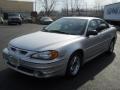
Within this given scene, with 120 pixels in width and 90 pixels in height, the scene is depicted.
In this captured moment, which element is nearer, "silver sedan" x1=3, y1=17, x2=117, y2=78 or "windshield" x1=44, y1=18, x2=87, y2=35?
"silver sedan" x1=3, y1=17, x2=117, y2=78

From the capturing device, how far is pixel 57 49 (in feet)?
14.9

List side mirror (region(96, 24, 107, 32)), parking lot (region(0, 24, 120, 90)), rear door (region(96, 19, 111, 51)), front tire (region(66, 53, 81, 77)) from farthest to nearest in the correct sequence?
rear door (region(96, 19, 111, 51)) < side mirror (region(96, 24, 107, 32)) < front tire (region(66, 53, 81, 77)) < parking lot (region(0, 24, 120, 90))

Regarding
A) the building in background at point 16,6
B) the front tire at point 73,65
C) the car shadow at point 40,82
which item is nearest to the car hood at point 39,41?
the front tire at point 73,65

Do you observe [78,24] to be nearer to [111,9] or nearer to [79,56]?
[79,56]

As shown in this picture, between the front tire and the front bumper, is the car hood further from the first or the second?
the front tire

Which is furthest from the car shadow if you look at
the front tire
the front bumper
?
the front bumper

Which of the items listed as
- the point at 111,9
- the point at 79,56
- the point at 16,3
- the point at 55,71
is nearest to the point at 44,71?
the point at 55,71

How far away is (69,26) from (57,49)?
1673 millimetres

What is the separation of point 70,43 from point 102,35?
215 cm

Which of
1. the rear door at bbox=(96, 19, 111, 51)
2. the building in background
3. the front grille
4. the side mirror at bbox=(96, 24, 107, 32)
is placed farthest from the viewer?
the building in background

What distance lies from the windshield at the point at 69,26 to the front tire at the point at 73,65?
81 centimetres

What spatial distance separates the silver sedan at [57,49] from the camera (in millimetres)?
4410

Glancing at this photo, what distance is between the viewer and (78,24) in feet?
19.7

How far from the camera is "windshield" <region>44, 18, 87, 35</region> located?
18.9 feet
